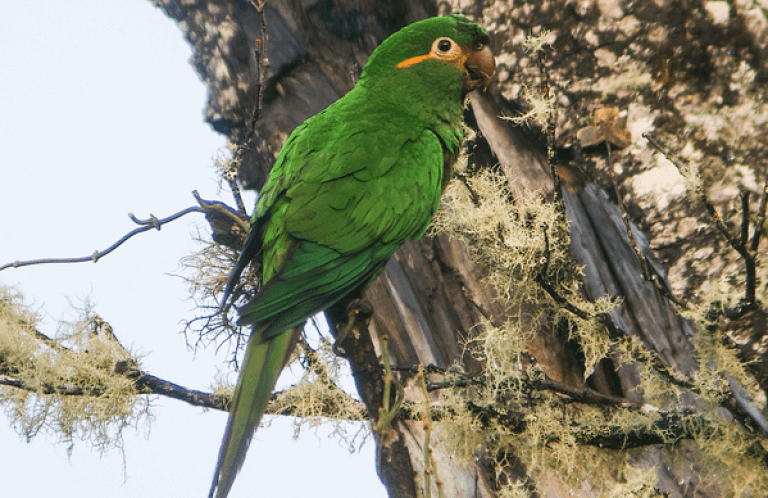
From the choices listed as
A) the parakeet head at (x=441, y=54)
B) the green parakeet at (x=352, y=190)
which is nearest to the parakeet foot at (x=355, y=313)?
the green parakeet at (x=352, y=190)

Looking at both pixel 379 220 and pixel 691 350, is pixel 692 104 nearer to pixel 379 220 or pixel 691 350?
pixel 691 350

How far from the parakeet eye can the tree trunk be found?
262mm

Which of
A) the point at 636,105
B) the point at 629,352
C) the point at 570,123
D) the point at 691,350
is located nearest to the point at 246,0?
the point at 570,123

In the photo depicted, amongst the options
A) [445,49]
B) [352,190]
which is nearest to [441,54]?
[445,49]

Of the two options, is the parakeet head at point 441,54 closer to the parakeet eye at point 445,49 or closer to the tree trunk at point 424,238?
the parakeet eye at point 445,49

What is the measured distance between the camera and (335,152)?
1.18 meters

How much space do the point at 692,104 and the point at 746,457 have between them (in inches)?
34.5

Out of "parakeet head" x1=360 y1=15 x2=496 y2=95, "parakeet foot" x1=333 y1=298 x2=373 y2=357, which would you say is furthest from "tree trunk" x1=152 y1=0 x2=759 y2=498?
"parakeet head" x1=360 y1=15 x2=496 y2=95

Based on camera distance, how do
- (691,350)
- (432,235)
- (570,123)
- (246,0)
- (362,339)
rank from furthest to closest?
(246,0) < (432,235) < (570,123) < (691,350) < (362,339)

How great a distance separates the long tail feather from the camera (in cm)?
81

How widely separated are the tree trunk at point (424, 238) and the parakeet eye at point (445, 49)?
26 cm

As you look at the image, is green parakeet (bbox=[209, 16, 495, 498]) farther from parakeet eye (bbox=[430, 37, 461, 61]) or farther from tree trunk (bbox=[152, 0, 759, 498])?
tree trunk (bbox=[152, 0, 759, 498])

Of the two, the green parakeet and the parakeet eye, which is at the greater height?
the parakeet eye

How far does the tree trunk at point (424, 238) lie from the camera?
1.52 m
